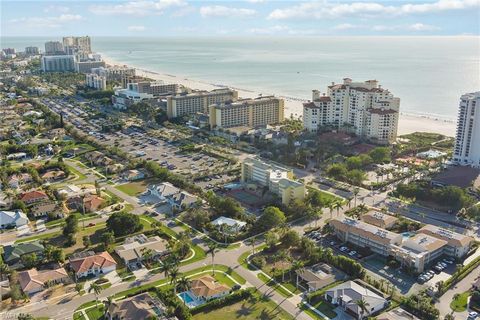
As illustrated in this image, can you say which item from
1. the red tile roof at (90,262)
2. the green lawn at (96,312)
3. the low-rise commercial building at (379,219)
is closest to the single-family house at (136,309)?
the green lawn at (96,312)

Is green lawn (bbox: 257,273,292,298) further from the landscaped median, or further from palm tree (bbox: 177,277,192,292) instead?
palm tree (bbox: 177,277,192,292)

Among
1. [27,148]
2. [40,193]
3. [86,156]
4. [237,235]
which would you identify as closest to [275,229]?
[237,235]

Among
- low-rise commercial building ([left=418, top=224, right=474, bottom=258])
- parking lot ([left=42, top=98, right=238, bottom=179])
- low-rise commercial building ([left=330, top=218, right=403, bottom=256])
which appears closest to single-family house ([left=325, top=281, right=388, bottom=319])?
low-rise commercial building ([left=330, top=218, right=403, bottom=256])

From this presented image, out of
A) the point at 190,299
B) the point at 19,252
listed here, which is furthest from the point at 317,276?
the point at 19,252

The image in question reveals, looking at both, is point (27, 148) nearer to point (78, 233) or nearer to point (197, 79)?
point (78, 233)

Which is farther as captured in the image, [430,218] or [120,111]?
[120,111]

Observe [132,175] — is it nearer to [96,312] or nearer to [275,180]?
[275,180]

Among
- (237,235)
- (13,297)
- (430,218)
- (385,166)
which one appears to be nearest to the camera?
(13,297)

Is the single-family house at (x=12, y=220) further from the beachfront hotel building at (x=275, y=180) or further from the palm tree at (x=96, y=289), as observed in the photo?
the beachfront hotel building at (x=275, y=180)
